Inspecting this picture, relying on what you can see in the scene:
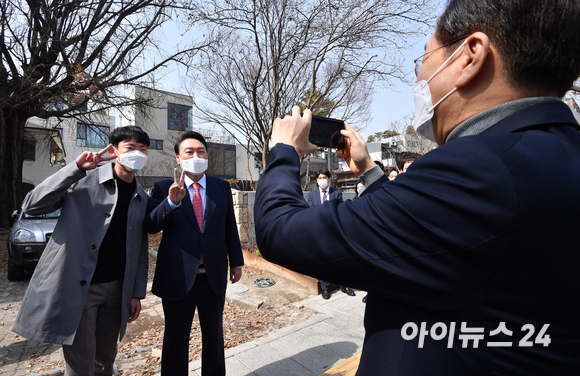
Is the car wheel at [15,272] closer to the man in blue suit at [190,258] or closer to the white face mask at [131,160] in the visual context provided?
the man in blue suit at [190,258]

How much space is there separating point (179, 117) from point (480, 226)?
1679 cm

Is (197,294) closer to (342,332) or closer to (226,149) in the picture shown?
(342,332)

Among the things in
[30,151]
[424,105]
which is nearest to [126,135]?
[424,105]

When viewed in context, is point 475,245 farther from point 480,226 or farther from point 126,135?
point 126,135

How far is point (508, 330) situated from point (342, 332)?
361cm

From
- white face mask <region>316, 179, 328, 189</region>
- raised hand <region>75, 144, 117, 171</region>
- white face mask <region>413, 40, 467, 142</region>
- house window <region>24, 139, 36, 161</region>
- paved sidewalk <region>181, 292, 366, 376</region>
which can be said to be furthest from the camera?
house window <region>24, 139, 36, 161</region>

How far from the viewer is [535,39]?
78 cm

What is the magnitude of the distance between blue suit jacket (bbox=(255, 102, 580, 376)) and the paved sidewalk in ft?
8.94

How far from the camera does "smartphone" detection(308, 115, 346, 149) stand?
1205mm

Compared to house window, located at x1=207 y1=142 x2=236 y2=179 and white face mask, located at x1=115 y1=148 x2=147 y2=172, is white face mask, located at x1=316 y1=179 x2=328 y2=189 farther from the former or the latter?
house window, located at x1=207 y1=142 x2=236 y2=179

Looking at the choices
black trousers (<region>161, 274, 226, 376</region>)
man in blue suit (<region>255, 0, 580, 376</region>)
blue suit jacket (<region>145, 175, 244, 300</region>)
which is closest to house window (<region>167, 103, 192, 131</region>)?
blue suit jacket (<region>145, 175, 244, 300</region>)

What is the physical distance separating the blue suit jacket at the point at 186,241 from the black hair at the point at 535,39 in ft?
7.76

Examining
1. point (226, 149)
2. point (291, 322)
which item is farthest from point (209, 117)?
point (226, 149)

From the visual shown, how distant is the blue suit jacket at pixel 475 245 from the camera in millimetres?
647
